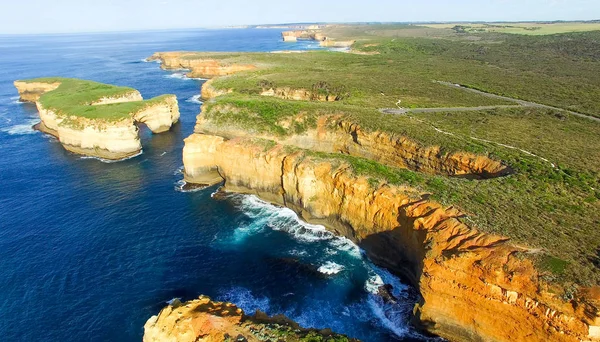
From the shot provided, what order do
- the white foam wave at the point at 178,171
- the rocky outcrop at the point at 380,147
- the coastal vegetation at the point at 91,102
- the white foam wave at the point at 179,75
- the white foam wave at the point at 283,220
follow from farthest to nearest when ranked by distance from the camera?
the white foam wave at the point at 179,75
the coastal vegetation at the point at 91,102
the white foam wave at the point at 178,171
the rocky outcrop at the point at 380,147
the white foam wave at the point at 283,220

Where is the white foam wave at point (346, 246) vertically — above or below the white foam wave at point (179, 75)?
below

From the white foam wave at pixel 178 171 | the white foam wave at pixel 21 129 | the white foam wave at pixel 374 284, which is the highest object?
the white foam wave at pixel 21 129

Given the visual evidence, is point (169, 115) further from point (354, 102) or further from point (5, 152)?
point (354, 102)

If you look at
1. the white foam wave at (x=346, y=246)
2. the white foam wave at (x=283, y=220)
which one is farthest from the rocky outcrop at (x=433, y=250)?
the white foam wave at (x=283, y=220)

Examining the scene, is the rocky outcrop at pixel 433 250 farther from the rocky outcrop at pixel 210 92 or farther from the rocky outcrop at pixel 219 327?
the rocky outcrop at pixel 210 92

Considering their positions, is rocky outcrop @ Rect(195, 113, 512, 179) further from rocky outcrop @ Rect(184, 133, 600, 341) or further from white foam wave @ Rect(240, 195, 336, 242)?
white foam wave @ Rect(240, 195, 336, 242)

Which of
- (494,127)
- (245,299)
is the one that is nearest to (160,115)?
(245,299)

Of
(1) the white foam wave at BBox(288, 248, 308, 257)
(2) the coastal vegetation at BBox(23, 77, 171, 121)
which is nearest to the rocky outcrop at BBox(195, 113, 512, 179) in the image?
(1) the white foam wave at BBox(288, 248, 308, 257)
